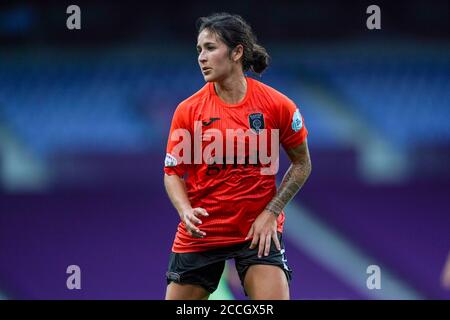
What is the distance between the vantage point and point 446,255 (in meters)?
6.64

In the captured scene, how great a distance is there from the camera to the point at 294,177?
459 centimetres

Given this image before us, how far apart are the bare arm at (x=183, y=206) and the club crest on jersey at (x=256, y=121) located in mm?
424

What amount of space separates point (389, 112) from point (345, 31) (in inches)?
25.2

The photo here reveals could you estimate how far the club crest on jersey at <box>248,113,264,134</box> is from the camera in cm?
447

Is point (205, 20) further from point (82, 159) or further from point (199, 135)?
point (82, 159)

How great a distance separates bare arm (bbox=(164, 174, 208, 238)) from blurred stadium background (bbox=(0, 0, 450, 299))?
2188mm

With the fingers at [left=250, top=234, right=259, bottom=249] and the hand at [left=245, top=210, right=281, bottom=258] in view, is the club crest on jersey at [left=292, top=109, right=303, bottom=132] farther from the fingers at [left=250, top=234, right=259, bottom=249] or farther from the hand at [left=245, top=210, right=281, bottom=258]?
the fingers at [left=250, top=234, right=259, bottom=249]

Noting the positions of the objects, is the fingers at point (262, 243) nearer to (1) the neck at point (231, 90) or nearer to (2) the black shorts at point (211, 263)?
(2) the black shorts at point (211, 263)

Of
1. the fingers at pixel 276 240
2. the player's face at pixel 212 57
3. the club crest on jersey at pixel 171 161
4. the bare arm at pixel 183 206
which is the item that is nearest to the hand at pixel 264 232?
the fingers at pixel 276 240

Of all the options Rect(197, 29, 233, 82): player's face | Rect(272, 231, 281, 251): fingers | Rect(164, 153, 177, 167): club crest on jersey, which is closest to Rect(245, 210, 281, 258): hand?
Rect(272, 231, 281, 251): fingers

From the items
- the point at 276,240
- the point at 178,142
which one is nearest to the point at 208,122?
the point at 178,142

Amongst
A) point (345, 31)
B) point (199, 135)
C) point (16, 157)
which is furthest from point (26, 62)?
point (199, 135)

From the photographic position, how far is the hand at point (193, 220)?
425cm

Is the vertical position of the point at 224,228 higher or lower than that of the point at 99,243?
higher
